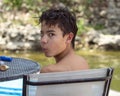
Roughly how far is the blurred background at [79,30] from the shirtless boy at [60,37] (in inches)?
221

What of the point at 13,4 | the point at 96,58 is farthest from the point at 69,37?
the point at 13,4

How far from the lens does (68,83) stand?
2119mm

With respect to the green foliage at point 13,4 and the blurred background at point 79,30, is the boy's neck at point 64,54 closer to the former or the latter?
the blurred background at point 79,30

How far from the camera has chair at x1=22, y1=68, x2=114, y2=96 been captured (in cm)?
205

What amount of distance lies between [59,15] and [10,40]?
8.34m

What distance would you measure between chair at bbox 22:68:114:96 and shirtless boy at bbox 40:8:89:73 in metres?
0.15

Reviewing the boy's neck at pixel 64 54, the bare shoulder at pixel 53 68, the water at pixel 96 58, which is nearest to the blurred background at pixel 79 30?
the water at pixel 96 58

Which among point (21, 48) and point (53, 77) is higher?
point (21, 48)

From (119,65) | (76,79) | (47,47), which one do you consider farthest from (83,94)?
(119,65)

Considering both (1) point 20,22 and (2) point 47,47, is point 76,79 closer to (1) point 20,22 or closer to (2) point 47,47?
(2) point 47,47

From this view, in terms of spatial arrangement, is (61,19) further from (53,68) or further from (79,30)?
(79,30)

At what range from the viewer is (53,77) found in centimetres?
207

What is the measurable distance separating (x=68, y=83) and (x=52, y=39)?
0.30 m

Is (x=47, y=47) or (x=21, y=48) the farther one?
(x=21, y=48)
